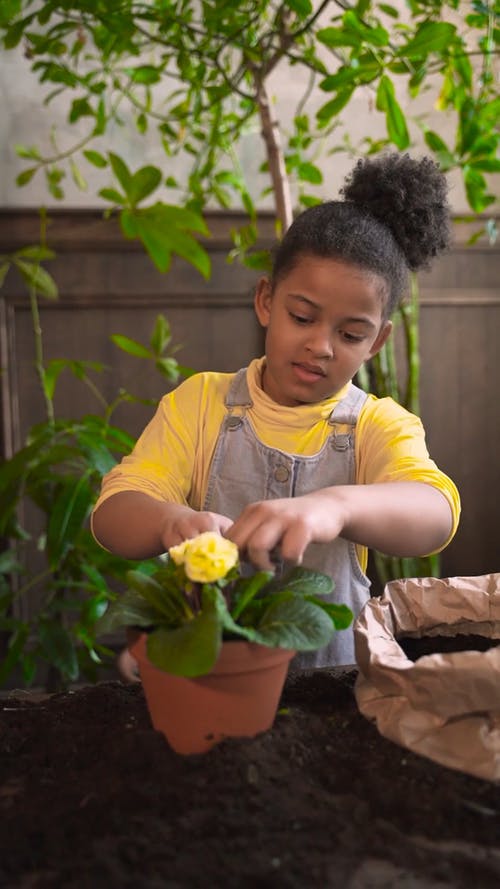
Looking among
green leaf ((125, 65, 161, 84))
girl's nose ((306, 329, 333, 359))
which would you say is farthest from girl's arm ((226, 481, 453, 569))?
green leaf ((125, 65, 161, 84))

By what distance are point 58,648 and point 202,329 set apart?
43.4 inches

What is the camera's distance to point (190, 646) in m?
0.69

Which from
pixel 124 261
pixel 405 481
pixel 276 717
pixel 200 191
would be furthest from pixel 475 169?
pixel 276 717

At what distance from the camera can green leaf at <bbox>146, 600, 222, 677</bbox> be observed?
0.68 metres

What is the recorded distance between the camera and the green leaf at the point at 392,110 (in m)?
1.42

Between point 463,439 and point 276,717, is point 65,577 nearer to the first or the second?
point 276,717

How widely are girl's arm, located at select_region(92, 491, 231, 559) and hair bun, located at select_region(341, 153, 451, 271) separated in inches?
20.5

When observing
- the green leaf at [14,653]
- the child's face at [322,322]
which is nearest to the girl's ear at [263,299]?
the child's face at [322,322]

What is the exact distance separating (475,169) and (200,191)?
0.65 metres

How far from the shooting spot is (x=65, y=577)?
192 cm

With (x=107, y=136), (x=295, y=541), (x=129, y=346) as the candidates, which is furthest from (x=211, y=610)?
(x=107, y=136)

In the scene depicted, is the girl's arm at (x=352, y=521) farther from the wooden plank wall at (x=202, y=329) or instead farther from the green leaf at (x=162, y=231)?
the wooden plank wall at (x=202, y=329)

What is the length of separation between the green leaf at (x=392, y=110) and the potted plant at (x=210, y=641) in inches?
39.2

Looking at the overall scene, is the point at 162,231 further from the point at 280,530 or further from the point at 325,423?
the point at 280,530
